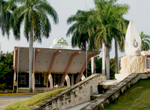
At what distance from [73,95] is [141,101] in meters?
3.75

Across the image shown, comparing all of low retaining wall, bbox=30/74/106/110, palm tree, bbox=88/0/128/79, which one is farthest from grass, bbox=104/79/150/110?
palm tree, bbox=88/0/128/79

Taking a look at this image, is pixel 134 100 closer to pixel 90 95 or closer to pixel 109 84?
pixel 109 84

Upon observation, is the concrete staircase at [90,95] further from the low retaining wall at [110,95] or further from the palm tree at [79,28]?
the palm tree at [79,28]

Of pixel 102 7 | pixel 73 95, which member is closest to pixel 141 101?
pixel 73 95

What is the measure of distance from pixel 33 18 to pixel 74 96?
18507 mm

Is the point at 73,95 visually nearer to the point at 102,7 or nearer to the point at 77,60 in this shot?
the point at 102,7

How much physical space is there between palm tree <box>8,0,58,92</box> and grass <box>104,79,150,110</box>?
1995 cm

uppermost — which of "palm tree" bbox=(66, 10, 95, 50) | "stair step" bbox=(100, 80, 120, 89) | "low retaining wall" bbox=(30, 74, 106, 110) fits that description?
"palm tree" bbox=(66, 10, 95, 50)

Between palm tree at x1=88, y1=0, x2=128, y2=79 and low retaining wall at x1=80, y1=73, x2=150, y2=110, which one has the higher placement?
palm tree at x1=88, y1=0, x2=128, y2=79

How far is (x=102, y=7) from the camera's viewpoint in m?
28.1

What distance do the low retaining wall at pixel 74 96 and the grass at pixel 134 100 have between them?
2.68 meters

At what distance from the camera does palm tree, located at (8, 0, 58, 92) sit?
86.6ft

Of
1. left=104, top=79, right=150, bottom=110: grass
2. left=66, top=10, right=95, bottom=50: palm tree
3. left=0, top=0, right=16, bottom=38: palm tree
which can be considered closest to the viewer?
left=104, top=79, right=150, bottom=110: grass

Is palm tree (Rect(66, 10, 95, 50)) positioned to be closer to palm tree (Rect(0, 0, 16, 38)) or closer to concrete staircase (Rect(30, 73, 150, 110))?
palm tree (Rect(0, 0, 16, 38))
